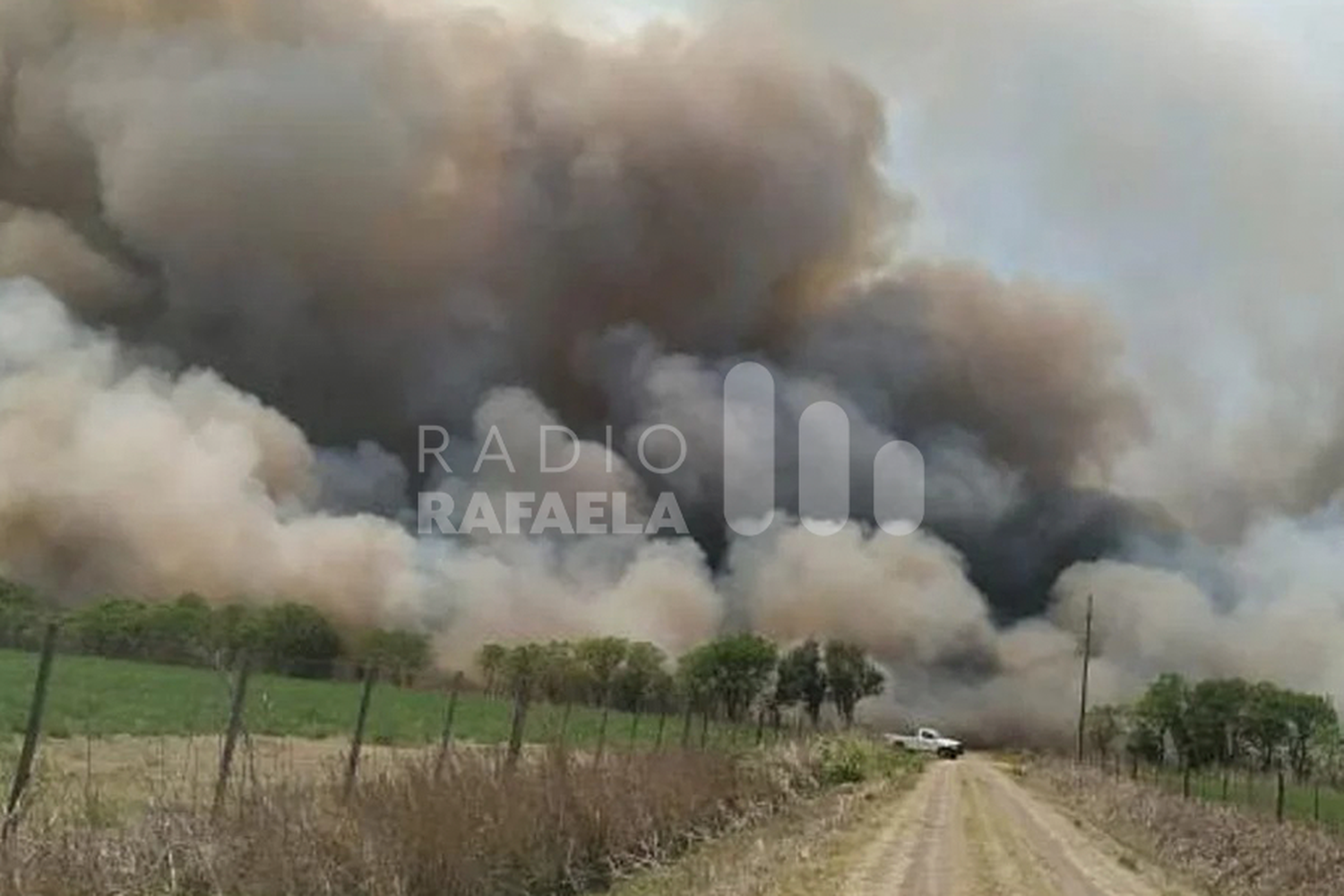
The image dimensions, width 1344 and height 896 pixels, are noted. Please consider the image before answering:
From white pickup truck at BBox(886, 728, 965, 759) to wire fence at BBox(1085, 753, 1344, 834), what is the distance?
794 cm

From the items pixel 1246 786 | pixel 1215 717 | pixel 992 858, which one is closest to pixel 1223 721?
pixel 1215 717

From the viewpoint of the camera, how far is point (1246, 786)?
71188mm

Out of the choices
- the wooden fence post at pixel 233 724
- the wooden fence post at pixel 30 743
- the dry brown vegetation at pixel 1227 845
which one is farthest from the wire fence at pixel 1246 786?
the wooden fence post at pixel 30 743

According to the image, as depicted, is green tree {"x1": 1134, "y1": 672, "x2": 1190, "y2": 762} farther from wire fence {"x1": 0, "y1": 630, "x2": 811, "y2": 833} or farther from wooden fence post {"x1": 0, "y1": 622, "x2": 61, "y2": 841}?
wooden fence post {"x1": 0, "y1": 622, "x2": 61, "y2": 841}

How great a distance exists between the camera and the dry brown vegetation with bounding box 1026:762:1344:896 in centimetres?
2216

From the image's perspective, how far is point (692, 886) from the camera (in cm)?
1577

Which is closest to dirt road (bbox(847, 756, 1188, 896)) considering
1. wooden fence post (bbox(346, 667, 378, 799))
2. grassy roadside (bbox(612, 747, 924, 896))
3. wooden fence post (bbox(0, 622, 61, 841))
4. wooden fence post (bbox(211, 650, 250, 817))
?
grassy roadside (bbox(612, 747, 924, 896))

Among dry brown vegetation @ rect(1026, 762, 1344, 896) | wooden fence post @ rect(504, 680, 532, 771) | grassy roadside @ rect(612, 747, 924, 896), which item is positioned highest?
wooden fence post @ rect(504, 680, 532, 771)

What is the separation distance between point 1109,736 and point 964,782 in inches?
3192

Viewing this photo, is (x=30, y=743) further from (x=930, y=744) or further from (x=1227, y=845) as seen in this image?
(x=930, y=744)

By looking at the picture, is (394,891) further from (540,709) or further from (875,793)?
(875,793)

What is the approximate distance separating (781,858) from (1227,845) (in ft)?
36.8

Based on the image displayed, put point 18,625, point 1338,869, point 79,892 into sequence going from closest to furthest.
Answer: point 79,892 → point 18,625 → point 1338,869

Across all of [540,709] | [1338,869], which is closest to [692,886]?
[540,709]
